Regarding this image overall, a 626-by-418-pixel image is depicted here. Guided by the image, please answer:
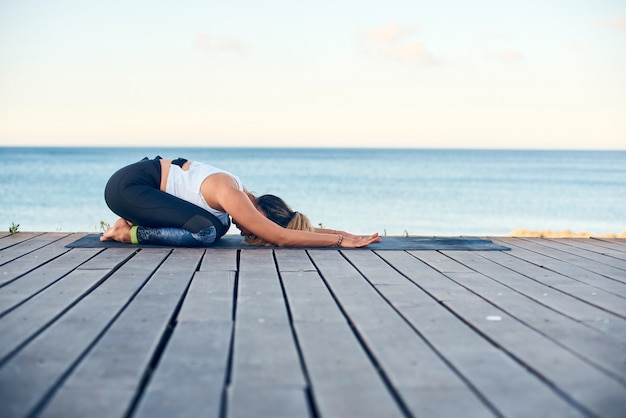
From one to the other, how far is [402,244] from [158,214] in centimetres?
164

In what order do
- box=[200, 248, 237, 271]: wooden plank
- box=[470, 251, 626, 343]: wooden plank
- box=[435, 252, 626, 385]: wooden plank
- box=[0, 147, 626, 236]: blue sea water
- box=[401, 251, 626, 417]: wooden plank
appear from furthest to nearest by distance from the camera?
box=[0, 147, 626, 236]: blue sea water → box=[200, 248, 237, 271]: wooden plank → box=[470, 251, 626, 343]: wooden plank → box=[435, 252, 626, 385]: wooden plank → box=[401, 251, 626, 417]: wooden plank

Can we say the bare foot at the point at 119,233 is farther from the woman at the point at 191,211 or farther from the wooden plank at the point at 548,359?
the wooden plank at the point at 548,359

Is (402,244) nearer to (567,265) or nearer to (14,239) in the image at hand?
(567,265)

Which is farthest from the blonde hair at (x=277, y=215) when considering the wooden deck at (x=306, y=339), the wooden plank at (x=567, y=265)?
the wooden plank at (x=567, y=265)

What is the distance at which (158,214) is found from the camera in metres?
3.81

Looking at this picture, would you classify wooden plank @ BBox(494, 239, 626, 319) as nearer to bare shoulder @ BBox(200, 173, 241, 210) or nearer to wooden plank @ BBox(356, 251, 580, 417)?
wooden plank @ BBox(356, 251, 580, 417)

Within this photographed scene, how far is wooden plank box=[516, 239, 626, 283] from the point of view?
3.30 metres

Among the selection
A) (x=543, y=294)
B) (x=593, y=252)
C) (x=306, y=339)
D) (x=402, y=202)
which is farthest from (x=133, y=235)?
(x=402, y=202)

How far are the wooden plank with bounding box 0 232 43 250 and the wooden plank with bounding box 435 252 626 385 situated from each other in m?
2.80

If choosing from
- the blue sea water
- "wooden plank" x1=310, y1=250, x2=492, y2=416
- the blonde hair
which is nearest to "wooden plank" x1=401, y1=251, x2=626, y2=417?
"wooden plank" x1=310, y1=250, x2=492, y2=416

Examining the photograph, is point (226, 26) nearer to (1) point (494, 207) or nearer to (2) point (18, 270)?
(1) point (494, 207)

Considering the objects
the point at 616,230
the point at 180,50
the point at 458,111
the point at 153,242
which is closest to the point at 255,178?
the point at 180,50

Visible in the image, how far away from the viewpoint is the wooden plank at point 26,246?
137 inches

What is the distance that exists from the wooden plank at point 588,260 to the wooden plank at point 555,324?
23.8 inches
